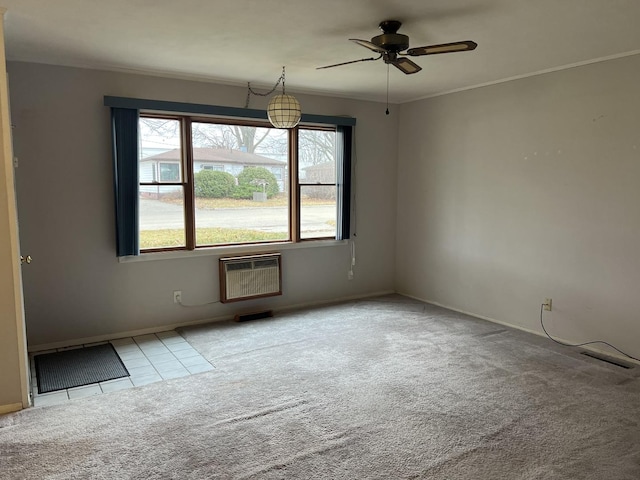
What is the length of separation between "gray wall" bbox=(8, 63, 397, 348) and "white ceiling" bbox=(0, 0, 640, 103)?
0.21 m

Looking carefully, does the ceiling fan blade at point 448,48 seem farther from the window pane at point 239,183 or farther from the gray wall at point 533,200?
the window pane at point 239,183

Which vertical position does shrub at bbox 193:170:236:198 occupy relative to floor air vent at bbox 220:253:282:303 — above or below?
above

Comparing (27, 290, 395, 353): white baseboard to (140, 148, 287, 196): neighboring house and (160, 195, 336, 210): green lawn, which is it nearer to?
(160, 195, 336, 210): green lawn

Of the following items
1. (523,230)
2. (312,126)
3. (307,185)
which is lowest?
(523,230)

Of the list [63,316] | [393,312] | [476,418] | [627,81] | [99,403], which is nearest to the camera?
[476,418]

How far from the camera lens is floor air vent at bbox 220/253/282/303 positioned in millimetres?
4848

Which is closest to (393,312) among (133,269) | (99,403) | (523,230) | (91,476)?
(523,230)

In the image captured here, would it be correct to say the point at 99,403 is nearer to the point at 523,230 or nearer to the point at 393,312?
the point at 393,312

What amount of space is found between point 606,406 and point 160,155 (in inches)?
164

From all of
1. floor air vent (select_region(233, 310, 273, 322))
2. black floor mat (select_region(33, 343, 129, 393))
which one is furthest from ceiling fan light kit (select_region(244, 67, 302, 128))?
black floor mat (select_region(33, 343, 129, 393))

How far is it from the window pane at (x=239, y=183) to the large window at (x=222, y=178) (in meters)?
0.01

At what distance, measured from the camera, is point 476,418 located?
9.36 feet

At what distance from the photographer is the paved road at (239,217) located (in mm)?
4527

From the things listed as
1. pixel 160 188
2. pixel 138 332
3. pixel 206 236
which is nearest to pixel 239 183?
pixel 206 236
